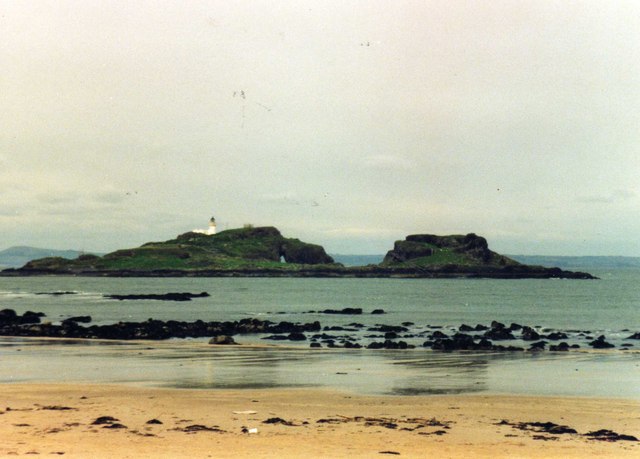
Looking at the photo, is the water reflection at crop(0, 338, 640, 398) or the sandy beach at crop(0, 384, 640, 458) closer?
the sandy beach at crop(0, 384, 640, 458)

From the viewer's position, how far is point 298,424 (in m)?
17.5

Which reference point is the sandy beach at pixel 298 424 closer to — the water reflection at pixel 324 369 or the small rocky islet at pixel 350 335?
the water reflection at pixel 324 369

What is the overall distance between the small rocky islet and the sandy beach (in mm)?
18532

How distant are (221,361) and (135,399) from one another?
11511 millimetres

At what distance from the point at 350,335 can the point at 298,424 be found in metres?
32.6

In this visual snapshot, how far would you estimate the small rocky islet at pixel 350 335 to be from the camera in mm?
41281

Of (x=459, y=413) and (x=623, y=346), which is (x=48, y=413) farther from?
(x=623, y=346)

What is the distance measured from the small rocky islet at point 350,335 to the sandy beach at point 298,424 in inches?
730

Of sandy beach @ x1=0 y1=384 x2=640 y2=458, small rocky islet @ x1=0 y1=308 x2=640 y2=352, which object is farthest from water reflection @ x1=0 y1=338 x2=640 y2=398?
small rocky islet @ x1=0 y1=308 x2=640 y2=352

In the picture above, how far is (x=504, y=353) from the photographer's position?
3834 centimetres

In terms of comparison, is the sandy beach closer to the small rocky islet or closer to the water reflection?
the water reflection

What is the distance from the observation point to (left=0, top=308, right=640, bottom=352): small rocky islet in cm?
4128

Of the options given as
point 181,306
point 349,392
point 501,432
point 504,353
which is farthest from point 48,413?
point 181,306

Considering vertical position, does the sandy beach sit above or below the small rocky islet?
above
